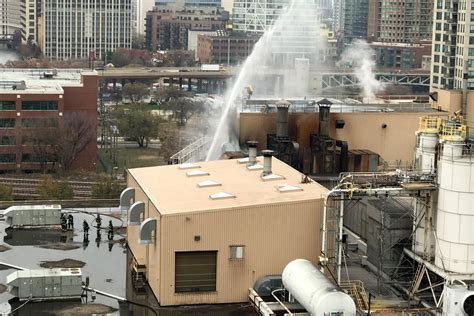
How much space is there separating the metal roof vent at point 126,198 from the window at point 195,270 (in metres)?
4.49

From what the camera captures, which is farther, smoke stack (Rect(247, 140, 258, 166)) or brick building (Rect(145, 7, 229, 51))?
brick building (Rect(145, 7, 229, 51))

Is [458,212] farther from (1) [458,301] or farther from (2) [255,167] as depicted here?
(2) [255,167]

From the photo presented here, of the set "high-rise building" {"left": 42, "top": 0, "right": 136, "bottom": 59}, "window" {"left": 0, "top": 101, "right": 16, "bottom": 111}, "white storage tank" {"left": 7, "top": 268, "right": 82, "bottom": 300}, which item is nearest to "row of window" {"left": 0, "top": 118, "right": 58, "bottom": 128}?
"window" {"left": 0, "top": 101, "right": 16, "bottom": 111}

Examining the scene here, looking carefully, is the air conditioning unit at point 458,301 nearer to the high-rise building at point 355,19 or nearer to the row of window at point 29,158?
the row of window at point 29,158

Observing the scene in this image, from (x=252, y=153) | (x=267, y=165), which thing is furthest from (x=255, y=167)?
(x=267, y=165)

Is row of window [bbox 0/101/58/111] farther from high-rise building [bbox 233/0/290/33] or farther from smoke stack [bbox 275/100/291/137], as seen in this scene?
high-rise building [bbox 233/0/290/33]

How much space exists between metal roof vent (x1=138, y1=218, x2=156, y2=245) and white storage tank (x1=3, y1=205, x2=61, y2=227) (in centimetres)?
683

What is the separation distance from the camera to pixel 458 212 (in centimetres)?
1977

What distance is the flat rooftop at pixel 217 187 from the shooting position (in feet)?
68.8

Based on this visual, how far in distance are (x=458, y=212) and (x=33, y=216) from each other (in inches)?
444

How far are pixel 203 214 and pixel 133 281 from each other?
8.80 ft

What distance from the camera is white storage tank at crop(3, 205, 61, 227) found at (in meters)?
27.0

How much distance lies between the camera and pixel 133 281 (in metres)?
22.3

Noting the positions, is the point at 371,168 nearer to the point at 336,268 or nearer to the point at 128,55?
the point at 336,268
